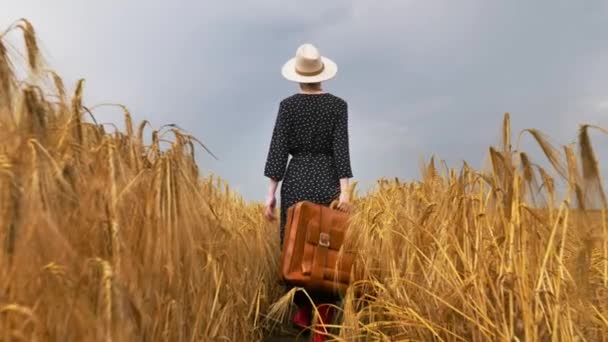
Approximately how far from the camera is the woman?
320 centimetres

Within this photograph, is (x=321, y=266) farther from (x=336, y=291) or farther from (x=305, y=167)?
(x=305, y=167)

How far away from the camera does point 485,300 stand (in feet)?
5.36

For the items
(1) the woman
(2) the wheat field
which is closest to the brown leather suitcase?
(1) the woman

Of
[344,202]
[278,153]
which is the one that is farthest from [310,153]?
[344,202]

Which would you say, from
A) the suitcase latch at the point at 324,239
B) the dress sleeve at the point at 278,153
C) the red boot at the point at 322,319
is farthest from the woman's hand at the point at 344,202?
the red boot at the point at 322,319

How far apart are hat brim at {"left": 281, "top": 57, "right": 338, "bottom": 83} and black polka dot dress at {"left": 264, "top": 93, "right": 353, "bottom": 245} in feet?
0.33

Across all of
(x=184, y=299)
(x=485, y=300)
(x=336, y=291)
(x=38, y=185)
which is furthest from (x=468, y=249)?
(x=38, y=185)

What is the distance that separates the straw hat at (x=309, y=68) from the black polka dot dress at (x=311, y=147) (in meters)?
0.12

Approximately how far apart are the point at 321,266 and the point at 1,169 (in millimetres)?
1951

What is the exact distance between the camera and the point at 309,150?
326 centimetres

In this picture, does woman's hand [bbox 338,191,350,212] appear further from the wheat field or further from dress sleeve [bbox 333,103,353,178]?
the wheat field

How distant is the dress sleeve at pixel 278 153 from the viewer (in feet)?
10.6

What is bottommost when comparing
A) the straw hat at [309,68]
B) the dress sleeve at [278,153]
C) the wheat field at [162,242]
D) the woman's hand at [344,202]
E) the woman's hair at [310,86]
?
the wheat field at [162,242]

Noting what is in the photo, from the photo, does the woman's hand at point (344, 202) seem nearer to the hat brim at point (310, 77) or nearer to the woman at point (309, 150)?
the woman at point (309, 150)
